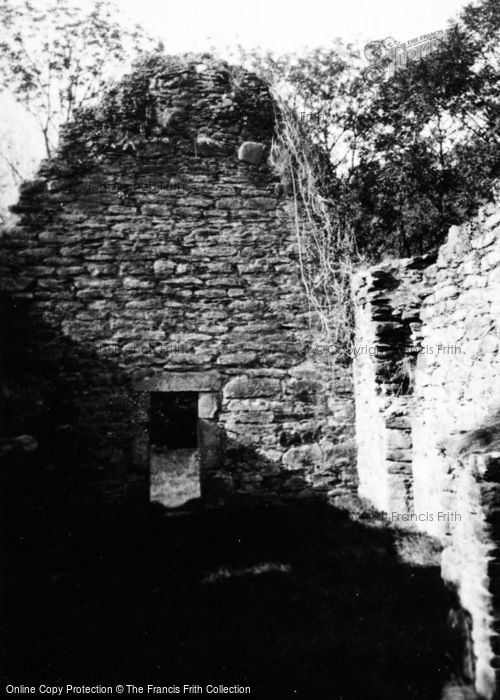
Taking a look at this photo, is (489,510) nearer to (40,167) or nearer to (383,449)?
(383,449)

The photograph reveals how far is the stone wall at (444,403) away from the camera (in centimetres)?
287

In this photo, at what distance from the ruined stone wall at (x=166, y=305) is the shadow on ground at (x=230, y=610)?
1155 mm

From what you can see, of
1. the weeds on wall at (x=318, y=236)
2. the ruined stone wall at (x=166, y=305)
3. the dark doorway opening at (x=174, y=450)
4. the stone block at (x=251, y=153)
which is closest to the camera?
the ruined stone wall at (x=166, y=305)

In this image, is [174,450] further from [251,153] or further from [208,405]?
[251,153]

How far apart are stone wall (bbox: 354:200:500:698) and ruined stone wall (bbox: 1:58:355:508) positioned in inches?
35.3

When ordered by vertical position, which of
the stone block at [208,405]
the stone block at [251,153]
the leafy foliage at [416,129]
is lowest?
the stone block at [208,405]

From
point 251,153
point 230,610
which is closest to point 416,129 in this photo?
point 251,153

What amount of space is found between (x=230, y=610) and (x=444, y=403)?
287cm

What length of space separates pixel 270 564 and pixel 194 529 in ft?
4.38

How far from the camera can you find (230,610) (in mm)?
3920

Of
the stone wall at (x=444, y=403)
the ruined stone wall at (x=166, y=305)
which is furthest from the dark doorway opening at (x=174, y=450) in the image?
the stone wall at (x=444, y=403)

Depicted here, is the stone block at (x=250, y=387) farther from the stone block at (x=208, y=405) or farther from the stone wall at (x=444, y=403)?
the stone wall at (x=444, y=403)

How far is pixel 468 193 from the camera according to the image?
1406 cm

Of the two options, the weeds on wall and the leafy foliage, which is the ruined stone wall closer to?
the weeds on wall
